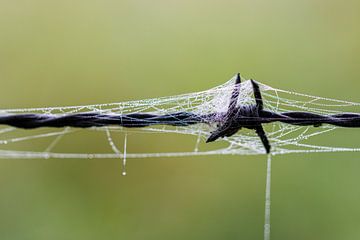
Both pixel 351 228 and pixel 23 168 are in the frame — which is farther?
pixel 23 168

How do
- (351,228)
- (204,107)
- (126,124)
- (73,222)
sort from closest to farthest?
(126,124) < (204,107) < (351,228) < (73,222)

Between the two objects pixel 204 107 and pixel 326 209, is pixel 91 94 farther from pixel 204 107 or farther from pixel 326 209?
pixel 204 107

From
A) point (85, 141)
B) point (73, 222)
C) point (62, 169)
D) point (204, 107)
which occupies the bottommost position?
point (73, 222)

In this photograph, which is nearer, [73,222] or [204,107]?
[204,107]

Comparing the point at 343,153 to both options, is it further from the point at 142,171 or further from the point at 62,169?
the point at 62,169

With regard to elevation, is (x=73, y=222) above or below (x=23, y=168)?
below

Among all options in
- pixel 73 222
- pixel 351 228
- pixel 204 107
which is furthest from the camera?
pixel 73 222

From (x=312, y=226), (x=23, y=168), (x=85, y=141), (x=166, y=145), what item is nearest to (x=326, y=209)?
(x=312, y=226)

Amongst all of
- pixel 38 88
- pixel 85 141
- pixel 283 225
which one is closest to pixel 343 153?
pixel 283 225

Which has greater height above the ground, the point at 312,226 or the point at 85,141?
the point at 85,141
